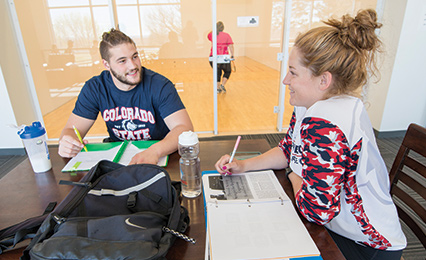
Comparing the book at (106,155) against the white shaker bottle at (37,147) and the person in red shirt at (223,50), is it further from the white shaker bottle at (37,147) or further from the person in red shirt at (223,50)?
the person in red shirt at (223,50)

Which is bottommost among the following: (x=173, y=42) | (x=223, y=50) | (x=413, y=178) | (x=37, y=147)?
(x=413, y=178)

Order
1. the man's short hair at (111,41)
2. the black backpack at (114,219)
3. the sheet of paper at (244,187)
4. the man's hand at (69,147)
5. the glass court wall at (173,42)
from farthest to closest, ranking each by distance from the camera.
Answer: the glass court wall at (173,42)
the man's short hair at (111,41)
the man's hand at (69,147)
the sheet of paper at (244,187)
the black backpack at (114,219)

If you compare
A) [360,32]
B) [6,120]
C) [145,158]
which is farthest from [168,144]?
[6,120]

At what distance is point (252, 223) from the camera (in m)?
0.72

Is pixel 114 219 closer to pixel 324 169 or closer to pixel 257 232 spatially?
pixel 257 232

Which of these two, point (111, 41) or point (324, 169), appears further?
point (111, 41)

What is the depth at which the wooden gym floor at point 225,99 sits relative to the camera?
3342mm

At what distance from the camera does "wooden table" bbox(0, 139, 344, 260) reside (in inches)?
26.6

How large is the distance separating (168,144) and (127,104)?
1.66 ft

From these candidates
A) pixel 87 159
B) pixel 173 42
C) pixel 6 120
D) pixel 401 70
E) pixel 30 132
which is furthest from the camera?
pixel 173 42

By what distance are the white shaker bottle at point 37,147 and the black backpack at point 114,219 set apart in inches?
16.6

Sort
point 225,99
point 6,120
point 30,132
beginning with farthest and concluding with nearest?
1. point 225,99
2. point 6,120
3. point 30,132

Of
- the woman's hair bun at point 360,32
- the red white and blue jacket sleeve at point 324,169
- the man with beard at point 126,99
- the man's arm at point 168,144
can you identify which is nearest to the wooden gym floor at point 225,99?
the man with beard at point 126,99

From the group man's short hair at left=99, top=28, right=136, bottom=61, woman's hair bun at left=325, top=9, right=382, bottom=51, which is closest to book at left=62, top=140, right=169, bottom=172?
man's short hair at left=99, top=28, right=136, bottom=61
